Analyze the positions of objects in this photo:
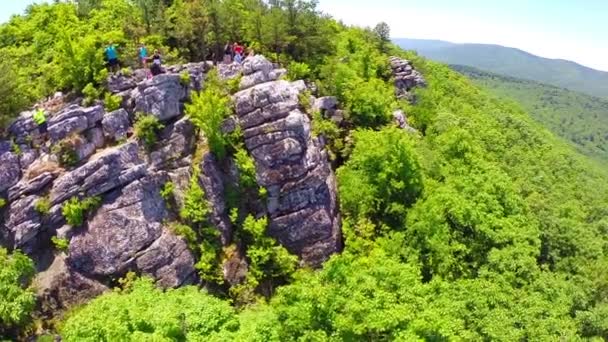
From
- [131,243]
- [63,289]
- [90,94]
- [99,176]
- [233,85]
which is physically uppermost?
[233,85]

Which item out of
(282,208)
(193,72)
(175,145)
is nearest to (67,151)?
(175,145)

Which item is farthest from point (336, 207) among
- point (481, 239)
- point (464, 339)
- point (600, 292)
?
point (600, 292)

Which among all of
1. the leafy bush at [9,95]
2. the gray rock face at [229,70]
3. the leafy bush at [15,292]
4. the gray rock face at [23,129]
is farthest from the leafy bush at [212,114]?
the leafy bush at [15,292]

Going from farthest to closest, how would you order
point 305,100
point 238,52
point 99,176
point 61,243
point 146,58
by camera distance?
1. point 238,52
2. point 305,100
3. point 146,58
4. point 99,176
5. point 61,243

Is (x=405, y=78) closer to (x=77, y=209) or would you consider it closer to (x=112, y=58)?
(x=112, y=58)

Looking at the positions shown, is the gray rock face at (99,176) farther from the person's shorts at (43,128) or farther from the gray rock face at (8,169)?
the person's shorts at (43,128)

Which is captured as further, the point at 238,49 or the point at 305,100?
the point at 238,49

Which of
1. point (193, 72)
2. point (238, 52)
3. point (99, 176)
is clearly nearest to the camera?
point (99, 176)
